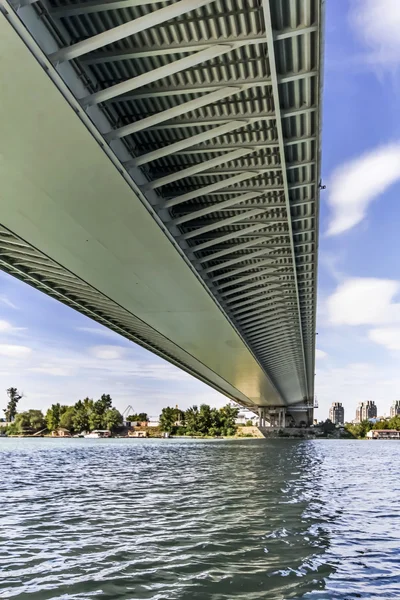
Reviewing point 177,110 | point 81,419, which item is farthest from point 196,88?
point 81,419

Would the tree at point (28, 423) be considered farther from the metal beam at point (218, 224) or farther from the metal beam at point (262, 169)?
the metal beam at point (262, 169)

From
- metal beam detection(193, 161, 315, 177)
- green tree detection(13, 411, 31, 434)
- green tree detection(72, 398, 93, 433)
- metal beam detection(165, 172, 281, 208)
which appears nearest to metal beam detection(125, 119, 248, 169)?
metal beam detection(165, 172, 281, 208)

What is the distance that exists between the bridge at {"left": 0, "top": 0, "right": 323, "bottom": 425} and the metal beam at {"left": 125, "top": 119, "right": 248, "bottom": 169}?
1.2 inches

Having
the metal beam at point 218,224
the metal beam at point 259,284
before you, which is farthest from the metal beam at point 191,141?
the metal beam at point 259,284

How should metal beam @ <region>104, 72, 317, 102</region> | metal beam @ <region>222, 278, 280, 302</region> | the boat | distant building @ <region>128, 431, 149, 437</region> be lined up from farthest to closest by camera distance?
1. distant building @ <region>128, 431, 149, 437</region>
2. the boat
3. metal beam @ <region>222, 278, 280, 302</region>
4. metal beam @ <region>104, 72, 317, 102</region>

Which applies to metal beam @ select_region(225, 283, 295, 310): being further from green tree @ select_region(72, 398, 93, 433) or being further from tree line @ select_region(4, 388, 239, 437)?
green tree @ select_region(72, 398, 93, 433)

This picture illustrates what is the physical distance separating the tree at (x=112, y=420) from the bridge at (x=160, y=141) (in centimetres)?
11900

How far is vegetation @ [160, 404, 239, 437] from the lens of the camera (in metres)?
124

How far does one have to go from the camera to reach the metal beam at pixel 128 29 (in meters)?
8.73

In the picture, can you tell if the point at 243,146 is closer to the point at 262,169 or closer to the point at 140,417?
the point at 262,169

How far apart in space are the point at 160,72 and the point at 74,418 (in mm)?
140641

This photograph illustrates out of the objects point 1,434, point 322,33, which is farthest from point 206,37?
point 1,434

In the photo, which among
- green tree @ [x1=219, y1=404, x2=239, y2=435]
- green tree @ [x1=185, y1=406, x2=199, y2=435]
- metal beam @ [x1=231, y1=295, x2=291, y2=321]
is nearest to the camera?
metal beam @ [x1=231, y1=295, x2=291, y2=321]

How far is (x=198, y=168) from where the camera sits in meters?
13.9
